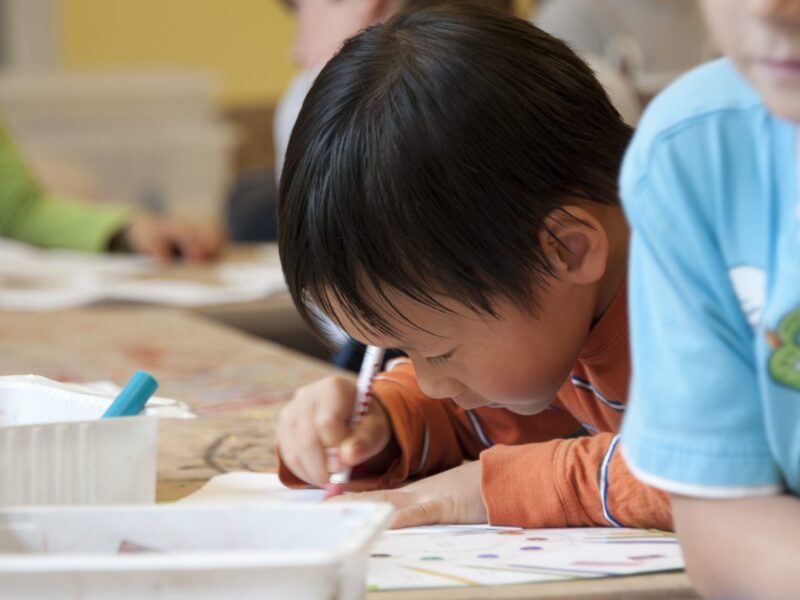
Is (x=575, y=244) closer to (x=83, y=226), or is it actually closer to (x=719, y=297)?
(x=719, y=297)

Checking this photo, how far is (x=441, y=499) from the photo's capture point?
718 mm

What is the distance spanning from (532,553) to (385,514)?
0.16 meters

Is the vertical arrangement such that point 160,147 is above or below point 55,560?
below

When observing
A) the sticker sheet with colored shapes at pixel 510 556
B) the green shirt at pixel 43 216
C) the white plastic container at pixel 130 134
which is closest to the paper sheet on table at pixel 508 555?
the sticker sheet with colored shapes at pixel 510 556

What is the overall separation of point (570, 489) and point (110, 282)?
1.15m

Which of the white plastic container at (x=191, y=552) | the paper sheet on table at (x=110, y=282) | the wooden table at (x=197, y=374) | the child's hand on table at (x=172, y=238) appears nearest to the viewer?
the white plastic container at (x=191, y=552)

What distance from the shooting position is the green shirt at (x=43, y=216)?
6.72 ft

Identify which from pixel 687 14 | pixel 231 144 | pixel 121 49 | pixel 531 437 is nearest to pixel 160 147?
pixel 231 144

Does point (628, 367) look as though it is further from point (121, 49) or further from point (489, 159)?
point (121, 49)

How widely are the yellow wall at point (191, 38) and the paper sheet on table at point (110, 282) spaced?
1605 mm

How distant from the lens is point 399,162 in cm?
68

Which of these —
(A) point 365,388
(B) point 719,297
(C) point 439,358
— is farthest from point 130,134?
(B) point 719,297

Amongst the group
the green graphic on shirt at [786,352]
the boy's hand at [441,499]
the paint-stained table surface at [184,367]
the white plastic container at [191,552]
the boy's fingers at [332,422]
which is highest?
the green graphic on shirt at [786,352]

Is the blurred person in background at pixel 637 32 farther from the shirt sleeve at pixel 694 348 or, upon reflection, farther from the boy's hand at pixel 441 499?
the shirt sleeve at pixel 694 348
